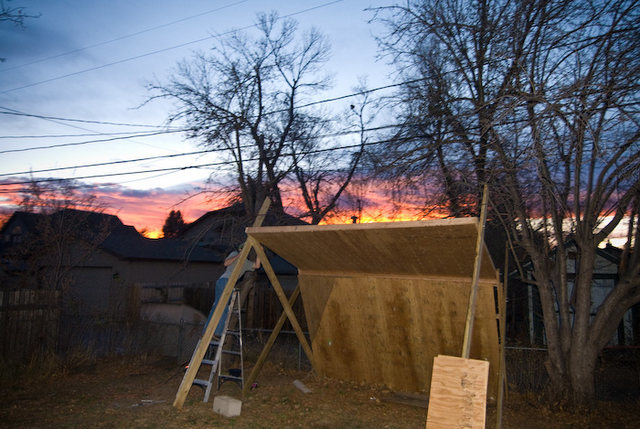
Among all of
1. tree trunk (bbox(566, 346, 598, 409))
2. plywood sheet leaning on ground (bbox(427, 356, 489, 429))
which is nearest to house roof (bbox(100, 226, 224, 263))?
tree trunk (bbox(566, 346, 598, 409))

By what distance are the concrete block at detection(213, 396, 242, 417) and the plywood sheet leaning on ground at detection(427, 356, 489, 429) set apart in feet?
10.3

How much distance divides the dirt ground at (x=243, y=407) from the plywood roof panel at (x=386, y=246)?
227 centimetres

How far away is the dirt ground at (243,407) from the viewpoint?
679cm

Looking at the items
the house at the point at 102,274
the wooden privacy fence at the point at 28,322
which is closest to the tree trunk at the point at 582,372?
the house at the point at 102,274

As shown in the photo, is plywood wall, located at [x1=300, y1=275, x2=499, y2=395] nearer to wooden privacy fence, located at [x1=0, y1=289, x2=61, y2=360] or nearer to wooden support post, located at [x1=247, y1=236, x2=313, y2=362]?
wooden support post, located at [x1=247, y1=236, x2=313, y2=362]

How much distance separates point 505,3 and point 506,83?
4.52 ft

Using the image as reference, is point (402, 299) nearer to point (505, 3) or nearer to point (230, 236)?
point (505, 3)

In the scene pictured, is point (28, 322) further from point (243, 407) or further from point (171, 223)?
point (171, 223)

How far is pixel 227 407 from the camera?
7066 millimetres

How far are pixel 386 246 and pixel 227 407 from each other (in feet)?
10.9

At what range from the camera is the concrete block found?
7039 millimetres

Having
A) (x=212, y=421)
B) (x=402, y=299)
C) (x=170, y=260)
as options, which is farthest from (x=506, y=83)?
(x=170, y=260)

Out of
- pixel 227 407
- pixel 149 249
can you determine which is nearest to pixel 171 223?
pixel 149 249

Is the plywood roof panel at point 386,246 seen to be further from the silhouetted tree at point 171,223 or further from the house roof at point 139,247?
the silhouetted tree at point 171,223
